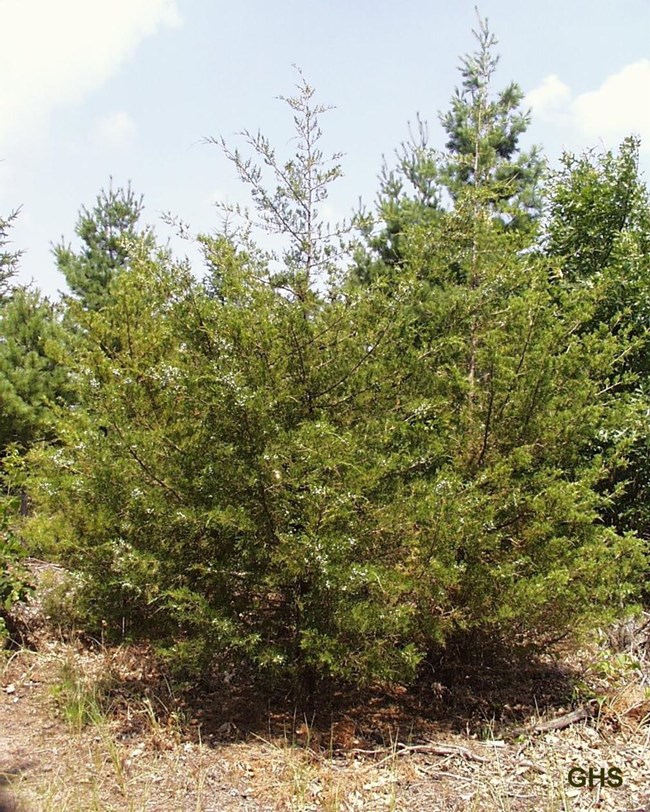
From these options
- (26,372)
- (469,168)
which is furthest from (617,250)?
(26,372)

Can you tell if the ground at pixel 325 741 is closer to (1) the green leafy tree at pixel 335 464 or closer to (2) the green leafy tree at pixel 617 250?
(1) the green leafy tree at pixel 335 464

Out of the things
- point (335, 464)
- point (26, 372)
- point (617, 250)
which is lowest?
point (335, 464)

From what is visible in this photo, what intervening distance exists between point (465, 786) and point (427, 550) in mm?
1174

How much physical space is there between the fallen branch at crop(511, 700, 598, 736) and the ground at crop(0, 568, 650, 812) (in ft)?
0.05

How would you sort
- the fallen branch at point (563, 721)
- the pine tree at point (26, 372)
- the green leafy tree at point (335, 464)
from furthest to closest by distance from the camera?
1. the pine tree at point (26, 372)
2. the fallen branch at point (563, 721)
3. the green leafy tree at point (335, 464)

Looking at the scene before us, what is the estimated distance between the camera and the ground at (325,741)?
337 cm

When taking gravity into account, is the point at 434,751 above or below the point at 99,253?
below

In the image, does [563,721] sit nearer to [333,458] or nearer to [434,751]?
[434,751]

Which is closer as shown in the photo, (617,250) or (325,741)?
(325,741)

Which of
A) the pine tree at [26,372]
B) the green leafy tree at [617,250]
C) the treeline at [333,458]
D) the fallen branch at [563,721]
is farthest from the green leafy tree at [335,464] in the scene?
the pine tree at [26,372]

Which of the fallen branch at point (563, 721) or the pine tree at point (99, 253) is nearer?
the fallen branch at point (563, 721)

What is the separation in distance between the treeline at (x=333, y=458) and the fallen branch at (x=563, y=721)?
51 cm

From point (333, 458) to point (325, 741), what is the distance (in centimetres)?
169

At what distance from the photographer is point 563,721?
4.28m
